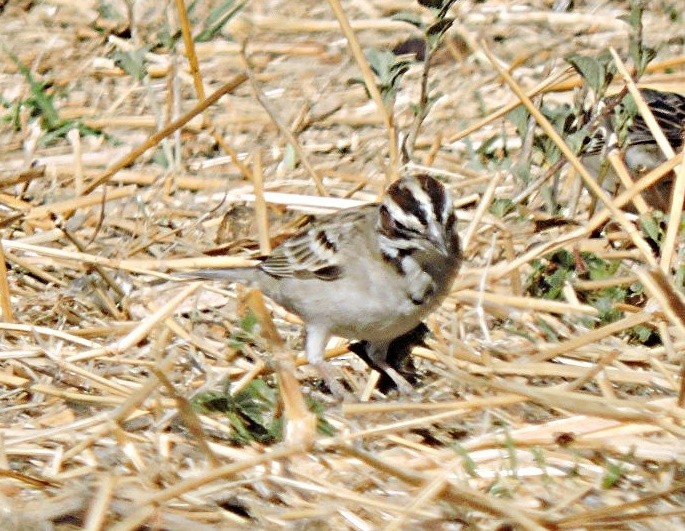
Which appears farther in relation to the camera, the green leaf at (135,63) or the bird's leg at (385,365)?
the green leaf at (135,63)

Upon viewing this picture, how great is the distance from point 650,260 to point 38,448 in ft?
6.55

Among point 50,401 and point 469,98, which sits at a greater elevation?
point 50,401

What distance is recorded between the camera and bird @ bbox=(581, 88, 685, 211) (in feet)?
17.7

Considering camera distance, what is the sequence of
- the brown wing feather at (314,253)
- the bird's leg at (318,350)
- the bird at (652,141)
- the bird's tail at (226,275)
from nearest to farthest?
the bird's leg at (318,350) → the brown wing feather at (314,253) → the bird's tail at (226,275) → the bird at (652,141)

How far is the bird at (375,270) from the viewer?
3807mm

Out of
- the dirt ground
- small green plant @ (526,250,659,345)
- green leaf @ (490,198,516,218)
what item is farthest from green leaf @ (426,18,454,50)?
small green plant @ (526,250,659,345)

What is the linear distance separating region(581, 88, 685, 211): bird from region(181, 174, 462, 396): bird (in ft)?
4.88

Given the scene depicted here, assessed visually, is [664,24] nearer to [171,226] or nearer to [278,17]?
[278,17]

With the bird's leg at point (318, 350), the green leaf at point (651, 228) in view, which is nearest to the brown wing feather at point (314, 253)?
the bird's leg at point (318, 350)

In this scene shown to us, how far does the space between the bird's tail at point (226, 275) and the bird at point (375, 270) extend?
0.36 feet

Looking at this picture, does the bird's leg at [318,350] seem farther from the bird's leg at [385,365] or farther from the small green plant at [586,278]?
the small green plant at [586,278]

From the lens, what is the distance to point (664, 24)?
21.1 ft

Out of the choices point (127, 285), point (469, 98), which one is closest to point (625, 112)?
point (469, 98)

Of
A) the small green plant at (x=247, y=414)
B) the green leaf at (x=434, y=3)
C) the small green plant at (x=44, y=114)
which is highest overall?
the green leaf at (x=434, y=3)
